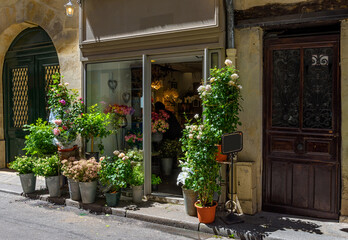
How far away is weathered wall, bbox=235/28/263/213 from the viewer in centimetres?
642

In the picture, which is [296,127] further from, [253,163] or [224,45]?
[224,45]

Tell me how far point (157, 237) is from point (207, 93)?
2474mm

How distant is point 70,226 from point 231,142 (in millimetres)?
3093

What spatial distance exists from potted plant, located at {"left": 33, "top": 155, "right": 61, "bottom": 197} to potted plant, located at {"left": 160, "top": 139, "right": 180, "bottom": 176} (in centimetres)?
240

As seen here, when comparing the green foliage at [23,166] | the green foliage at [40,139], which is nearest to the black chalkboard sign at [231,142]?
the green foliage at [40,139]

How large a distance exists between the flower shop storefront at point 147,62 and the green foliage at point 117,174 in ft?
2.27

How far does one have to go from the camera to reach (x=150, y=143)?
24.8 ft

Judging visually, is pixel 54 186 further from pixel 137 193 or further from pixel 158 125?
pixel 158 125

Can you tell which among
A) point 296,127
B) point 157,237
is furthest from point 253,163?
point 157,237

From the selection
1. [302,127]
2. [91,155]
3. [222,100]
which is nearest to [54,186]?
[91,155]

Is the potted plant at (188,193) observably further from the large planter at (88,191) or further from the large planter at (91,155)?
the large planter at (91,155)

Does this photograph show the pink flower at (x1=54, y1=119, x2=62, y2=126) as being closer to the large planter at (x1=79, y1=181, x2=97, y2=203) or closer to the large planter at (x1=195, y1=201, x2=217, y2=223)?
the large planter at (x1=79, y1=181, x2=97, y2=203)

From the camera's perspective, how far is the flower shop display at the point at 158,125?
796 centimetres

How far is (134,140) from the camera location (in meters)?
7.83
